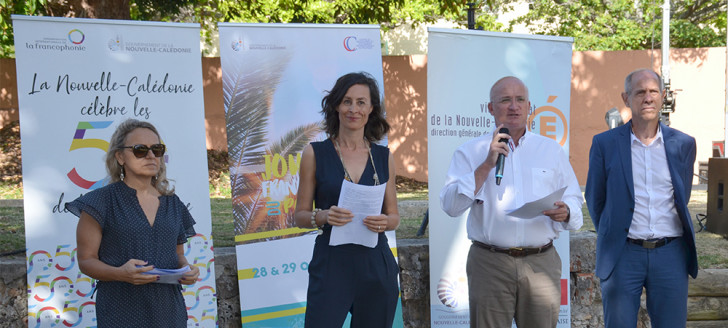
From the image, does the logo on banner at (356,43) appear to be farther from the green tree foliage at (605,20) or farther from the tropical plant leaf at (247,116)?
the green tree foliage at (605,20)

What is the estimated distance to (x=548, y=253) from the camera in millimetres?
Result: 3373

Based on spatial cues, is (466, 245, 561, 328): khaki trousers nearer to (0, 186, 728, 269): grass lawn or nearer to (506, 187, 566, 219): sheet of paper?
(506, 187, 566, 219): sheet of paper

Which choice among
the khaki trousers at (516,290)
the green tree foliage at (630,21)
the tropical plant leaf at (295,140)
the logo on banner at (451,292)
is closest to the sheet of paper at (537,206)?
the khaki trousers at (516,290)

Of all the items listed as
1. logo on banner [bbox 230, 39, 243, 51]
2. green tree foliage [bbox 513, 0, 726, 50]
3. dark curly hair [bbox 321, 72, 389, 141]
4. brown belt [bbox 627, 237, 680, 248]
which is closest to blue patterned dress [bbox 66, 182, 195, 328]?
dark curly hair [bbox 321, 72, 389, 141]

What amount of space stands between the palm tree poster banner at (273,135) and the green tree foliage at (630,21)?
13930 mm

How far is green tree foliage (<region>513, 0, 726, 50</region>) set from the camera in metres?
17.0

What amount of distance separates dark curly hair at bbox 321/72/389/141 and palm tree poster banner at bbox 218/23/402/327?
3.82ft

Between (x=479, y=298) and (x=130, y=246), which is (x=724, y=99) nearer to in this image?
(x=479, y=298)

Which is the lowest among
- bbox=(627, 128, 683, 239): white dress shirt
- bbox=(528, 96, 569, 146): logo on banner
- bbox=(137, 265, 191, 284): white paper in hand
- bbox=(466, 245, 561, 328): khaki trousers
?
bbox=(466, 245, 561, 328): khaki trousers

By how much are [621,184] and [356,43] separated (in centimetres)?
195

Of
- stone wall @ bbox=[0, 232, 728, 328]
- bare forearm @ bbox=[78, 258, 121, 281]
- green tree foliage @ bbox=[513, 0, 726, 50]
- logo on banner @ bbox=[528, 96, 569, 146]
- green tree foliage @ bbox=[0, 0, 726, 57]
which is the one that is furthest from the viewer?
green tree foliage @ bbox=[513, 0, 726, 50]

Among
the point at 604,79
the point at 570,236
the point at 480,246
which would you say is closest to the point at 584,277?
the point at 570,236

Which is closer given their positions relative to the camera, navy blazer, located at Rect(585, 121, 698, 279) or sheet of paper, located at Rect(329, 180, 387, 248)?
sheet of paper, located at Rect(329, 180, 387, 248)

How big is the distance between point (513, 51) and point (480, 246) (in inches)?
77.1
